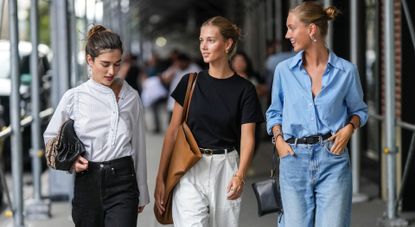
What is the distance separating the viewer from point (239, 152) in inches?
194

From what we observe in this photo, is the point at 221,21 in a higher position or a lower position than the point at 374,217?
higher

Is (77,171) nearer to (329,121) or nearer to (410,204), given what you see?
(329,121)

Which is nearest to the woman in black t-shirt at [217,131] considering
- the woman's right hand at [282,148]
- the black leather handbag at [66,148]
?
the woman's right hand at [282,148]

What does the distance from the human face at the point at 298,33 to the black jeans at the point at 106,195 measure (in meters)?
1.03

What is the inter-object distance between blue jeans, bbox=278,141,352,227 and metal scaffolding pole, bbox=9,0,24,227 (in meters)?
3.47

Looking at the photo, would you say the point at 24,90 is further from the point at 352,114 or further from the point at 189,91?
the point at 352,114

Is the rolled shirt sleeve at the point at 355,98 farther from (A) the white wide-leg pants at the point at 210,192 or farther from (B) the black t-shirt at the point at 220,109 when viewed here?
(A) the white wide-leg pants at the point at 210,192

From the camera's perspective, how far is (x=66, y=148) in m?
4.46

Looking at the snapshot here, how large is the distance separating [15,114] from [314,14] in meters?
3.67

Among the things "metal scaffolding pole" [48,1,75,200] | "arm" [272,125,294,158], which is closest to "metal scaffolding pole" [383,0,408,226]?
"arm" [272,125,294,158]

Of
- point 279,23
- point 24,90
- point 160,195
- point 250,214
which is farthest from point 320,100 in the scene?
point 279,23

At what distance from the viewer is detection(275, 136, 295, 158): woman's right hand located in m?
4.44

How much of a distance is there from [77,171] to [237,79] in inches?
38.7

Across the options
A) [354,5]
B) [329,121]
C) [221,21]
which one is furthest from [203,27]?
[354,5]
